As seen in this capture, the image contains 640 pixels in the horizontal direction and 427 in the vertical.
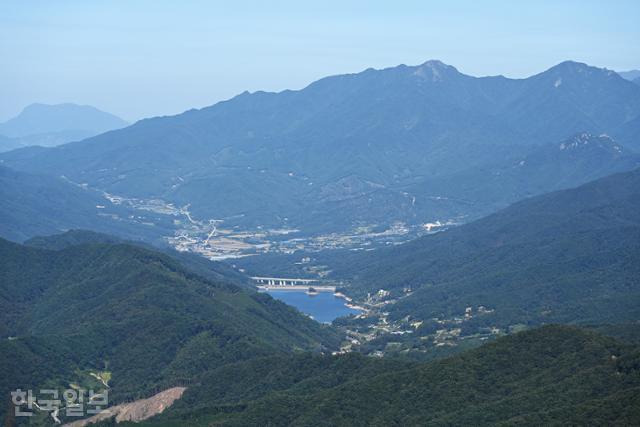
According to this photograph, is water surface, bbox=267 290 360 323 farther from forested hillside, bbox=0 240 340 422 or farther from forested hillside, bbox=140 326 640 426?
forested hillside, bbox=140 326 640 426

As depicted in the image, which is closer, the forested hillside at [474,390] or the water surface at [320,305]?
the forested hillside at [474,390]

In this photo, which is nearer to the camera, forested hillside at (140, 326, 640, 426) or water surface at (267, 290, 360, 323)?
forested hillside at (140, 326, 640, 426)

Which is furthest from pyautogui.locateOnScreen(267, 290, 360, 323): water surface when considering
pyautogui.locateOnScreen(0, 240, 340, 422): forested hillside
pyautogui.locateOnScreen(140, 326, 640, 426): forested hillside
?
pyautogui.locateOnScreen(140, 326, 640, 426): forested hillside

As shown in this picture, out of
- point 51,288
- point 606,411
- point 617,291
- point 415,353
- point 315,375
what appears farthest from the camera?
point 617,291

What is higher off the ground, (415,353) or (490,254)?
(490,254)

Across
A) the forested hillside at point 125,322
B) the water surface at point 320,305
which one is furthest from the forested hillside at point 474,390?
the water surface at point 320,305

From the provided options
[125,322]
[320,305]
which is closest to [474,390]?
[125,322]

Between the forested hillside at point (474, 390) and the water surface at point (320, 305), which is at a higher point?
the water surface at point (320, 305)

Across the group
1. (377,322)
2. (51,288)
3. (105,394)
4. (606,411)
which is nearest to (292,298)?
(377,322)

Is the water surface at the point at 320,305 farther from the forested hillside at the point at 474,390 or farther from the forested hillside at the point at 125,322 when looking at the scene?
the forested hillside at the point at 474,390

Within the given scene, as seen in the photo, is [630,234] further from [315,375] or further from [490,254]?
[315,375]

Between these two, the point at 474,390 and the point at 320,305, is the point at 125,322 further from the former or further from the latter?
the point at 320,305
